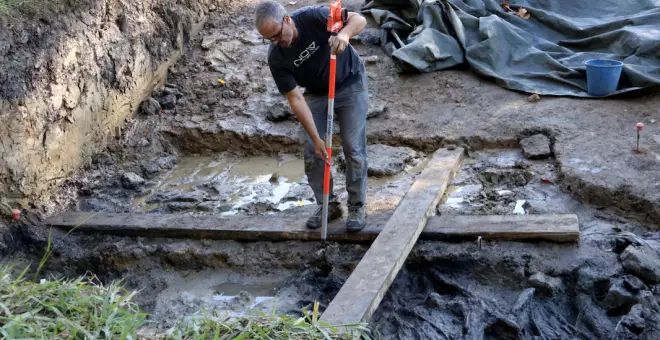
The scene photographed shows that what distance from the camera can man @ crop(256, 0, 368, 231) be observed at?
4320 mm

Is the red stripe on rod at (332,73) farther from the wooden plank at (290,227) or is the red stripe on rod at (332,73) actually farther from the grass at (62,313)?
the grass at (62,313)

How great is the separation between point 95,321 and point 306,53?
7.08 ft

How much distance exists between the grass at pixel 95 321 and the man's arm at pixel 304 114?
1.53m

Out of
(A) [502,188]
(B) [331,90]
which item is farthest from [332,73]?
(A) [502,188]

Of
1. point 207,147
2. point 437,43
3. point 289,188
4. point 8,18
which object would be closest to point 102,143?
point 207,147

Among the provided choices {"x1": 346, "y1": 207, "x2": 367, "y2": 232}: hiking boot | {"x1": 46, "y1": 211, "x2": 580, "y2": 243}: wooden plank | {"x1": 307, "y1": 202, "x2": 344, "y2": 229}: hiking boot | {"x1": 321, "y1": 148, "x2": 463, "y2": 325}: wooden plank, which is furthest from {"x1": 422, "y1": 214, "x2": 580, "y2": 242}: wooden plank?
{"x1": 307, "y1": 202, "x2": 344, "y2": 229}: hiking boot

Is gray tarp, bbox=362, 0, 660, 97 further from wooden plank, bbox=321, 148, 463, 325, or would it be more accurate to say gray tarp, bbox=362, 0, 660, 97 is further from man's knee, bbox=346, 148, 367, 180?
man's knee, bbox=346, 148, 367, 180

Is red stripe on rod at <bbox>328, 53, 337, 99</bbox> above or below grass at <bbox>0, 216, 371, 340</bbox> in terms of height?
above

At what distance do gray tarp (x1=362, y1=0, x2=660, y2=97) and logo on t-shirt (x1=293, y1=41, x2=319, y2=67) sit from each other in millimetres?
2833

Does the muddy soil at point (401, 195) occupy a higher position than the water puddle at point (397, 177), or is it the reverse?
the muddy soil at point (401, 195)

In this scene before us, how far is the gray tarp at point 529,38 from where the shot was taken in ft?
22.6

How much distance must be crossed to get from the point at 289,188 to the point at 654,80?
3.33m

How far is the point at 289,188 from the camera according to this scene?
6.13m

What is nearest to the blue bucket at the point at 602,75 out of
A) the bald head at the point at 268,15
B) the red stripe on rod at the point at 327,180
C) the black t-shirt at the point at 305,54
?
the black t-shirt at the point at 305,54
